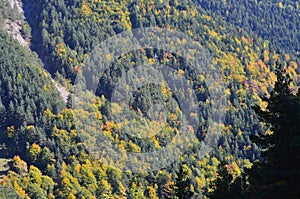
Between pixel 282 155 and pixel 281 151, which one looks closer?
pixel 281 151

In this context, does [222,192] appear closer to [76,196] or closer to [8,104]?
[76,196]

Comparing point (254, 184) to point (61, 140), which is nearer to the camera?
point (254, 184)

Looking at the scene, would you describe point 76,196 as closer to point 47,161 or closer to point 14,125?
point 47,161

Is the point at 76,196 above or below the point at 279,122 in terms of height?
above

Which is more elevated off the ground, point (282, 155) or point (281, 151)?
point (281, 151)

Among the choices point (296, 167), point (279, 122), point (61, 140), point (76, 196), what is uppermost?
point (61, 140)

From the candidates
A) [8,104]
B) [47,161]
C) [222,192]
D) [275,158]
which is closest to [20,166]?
[47,161]

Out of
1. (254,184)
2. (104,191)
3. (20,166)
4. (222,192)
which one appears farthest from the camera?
(104,191)

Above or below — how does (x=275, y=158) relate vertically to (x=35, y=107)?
below

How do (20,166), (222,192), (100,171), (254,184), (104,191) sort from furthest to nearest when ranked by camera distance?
(100,171) < (104,191) < (20,166) < (222,192) < (254,184)

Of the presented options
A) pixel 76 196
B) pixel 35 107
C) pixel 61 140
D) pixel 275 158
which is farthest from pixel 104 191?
pixel 275 158
